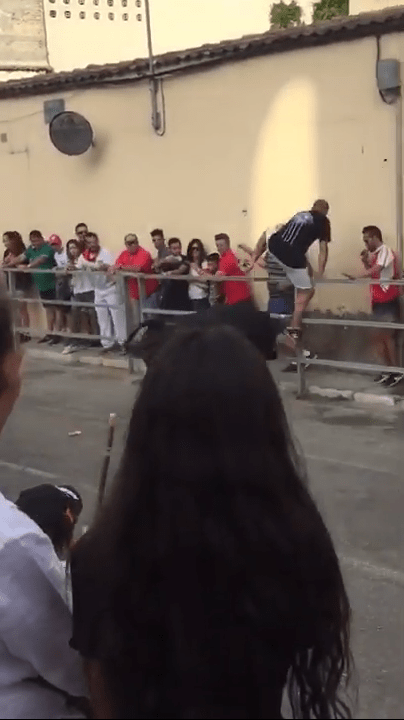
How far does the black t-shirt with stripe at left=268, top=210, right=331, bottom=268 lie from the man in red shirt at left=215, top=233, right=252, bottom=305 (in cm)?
65

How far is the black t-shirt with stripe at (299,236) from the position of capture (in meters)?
9.34

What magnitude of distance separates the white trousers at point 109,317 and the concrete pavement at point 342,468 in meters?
0.50

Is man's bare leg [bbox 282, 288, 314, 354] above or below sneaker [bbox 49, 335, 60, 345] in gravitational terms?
above

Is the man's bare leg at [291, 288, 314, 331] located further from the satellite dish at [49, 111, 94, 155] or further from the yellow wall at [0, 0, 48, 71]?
the yellow wall at [0, 0, 48, 71]

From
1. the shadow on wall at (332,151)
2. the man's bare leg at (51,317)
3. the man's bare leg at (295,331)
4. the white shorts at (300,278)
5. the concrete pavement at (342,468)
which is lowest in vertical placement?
the concrete pavement at (342,468)

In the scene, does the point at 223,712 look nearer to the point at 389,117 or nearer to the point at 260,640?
the point at 260,640

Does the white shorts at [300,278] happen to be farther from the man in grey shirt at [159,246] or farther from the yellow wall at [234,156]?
the man in grey shirt at [159,246]

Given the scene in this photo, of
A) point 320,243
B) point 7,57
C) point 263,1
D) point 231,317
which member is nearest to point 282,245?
point 320,243

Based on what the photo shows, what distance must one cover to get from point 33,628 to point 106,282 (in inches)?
386

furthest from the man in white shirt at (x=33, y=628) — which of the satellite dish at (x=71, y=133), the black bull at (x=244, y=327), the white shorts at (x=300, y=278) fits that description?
the satellite dish at (x=71, y=133)

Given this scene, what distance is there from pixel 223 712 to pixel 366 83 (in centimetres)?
890

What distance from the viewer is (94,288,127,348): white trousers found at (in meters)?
11.0

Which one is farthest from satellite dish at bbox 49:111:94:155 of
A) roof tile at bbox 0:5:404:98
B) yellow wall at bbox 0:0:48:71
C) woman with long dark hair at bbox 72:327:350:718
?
woman with long dark hair at bbox 72:327:350:718

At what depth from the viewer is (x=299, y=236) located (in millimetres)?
9352
